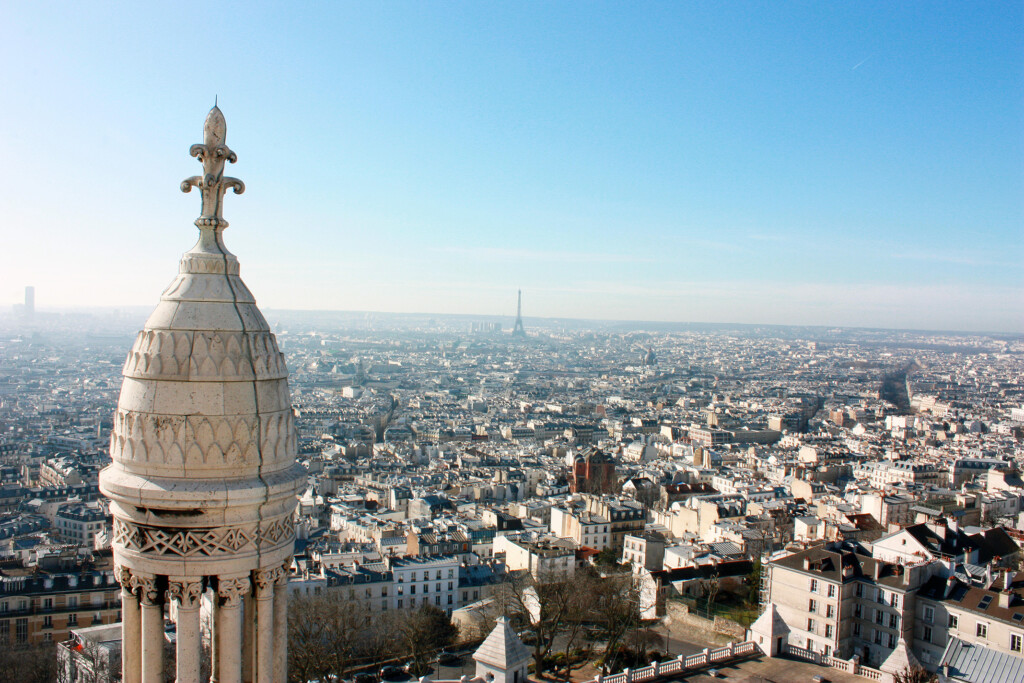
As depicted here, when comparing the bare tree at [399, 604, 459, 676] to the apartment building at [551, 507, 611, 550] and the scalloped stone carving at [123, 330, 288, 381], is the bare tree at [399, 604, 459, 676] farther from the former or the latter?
the scalloped stone carving at [123, 330, 288, 381]

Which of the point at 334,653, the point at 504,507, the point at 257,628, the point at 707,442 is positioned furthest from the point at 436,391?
the point at 257,628

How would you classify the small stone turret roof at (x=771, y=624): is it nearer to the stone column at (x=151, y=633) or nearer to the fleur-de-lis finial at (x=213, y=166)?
the stone column at (x=151, y=633)

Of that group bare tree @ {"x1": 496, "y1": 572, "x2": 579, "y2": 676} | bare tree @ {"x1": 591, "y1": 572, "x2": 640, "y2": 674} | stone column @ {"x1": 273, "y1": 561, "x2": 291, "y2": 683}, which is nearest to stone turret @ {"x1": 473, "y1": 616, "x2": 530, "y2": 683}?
bare tree @ {"x1": 591, "y1": 572, "x2": 640, "y2": 674}

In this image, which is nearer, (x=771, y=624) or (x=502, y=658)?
(x=771, y=624)

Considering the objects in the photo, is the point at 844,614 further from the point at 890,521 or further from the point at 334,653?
the point at 890,521

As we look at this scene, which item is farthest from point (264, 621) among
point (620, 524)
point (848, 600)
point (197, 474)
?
point (620, 524)

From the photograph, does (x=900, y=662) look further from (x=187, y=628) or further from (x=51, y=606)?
(x=51, y=606)

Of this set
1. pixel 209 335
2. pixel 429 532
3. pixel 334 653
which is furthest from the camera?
pixel 429 532
